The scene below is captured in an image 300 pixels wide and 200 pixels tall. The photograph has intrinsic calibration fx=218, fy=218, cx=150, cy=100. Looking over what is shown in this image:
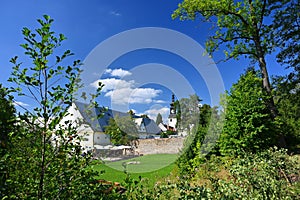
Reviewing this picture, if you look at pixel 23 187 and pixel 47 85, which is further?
pixel 23 187

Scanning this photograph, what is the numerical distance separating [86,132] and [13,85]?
0.79m

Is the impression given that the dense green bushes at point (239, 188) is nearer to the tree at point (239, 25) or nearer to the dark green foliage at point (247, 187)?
the dark green foliage at point (247, 187)

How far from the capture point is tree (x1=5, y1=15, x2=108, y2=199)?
1.53 m

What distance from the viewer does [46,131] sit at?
159cm

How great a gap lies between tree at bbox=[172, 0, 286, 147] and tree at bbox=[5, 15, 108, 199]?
979 centimetres

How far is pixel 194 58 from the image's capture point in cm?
928

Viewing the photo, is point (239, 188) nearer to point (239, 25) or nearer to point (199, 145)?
point (199, 145)

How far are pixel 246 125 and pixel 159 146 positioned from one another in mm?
14121

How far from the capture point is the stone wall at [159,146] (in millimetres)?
19266

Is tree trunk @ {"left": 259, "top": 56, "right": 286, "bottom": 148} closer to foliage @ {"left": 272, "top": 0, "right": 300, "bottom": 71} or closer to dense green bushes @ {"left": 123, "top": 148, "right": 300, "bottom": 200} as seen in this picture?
foliage @ {"left": 272, "top": 0, "right": 300, "bottom": 71}

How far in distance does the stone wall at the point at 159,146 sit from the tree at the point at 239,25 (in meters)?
10.1

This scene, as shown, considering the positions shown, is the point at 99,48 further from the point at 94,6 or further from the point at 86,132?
the point at 86,132

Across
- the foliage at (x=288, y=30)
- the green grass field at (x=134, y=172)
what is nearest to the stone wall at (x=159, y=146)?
the green grass field at (x=134, y=172)

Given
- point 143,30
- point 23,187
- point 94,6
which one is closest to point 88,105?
point 23,187
